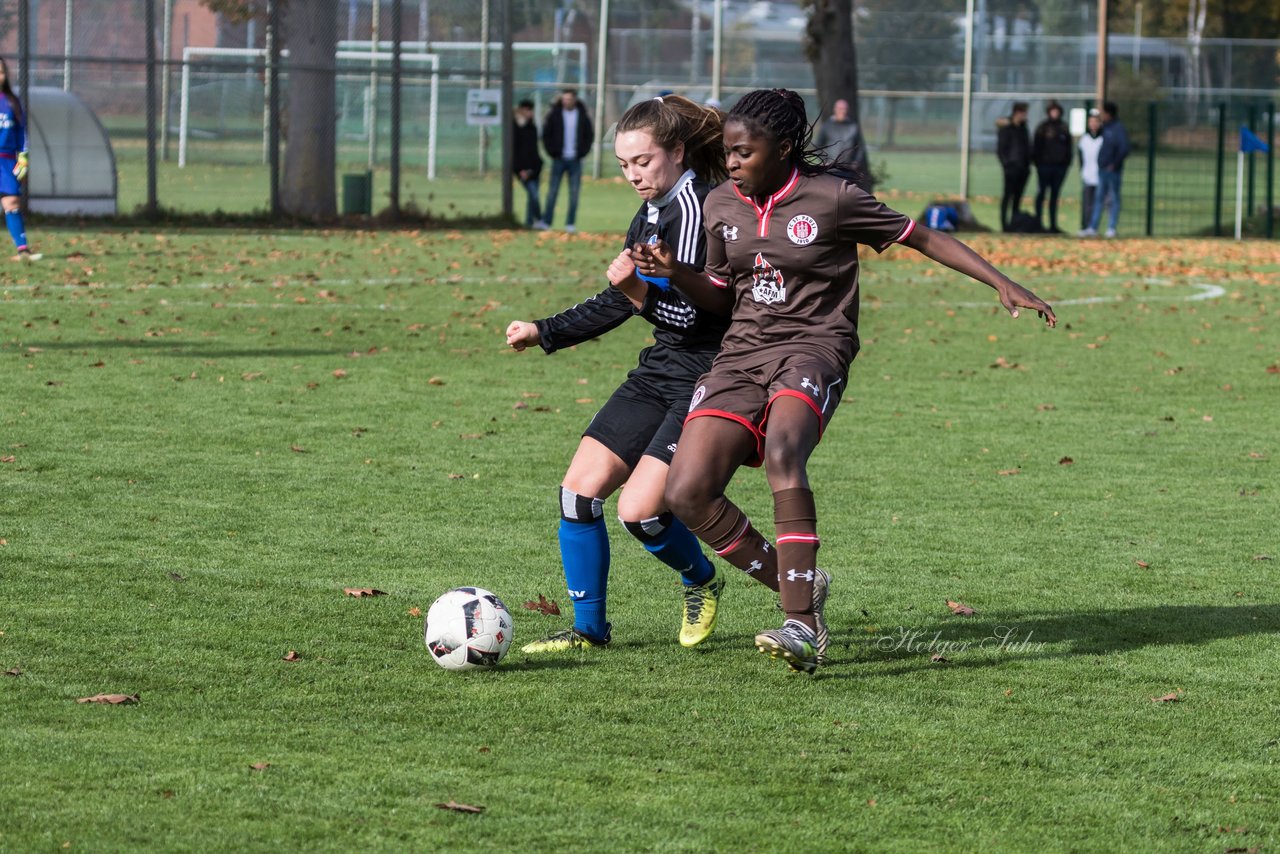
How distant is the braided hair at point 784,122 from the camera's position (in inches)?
204

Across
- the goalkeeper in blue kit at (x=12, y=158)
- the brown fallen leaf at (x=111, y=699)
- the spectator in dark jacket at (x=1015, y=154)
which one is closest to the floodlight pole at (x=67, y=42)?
the goalkeeper in blue kit at (x=12, y=158)

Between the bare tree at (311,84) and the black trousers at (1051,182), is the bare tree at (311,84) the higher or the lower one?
the higher one

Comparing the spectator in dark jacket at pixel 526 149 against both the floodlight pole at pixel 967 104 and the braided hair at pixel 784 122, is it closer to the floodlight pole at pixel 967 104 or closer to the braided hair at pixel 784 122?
the floodlight pole at pixel 967 104

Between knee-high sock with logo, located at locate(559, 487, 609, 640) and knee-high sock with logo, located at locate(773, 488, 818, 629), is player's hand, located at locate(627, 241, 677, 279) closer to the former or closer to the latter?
knee-high sock with logo, located at locate(773, 488, 818, 629)

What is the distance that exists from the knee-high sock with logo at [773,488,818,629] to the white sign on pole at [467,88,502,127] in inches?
930

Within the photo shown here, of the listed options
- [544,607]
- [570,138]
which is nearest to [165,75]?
[570,138]

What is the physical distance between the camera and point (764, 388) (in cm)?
521

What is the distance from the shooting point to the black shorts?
548 centimetres

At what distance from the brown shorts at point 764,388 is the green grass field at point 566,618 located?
31.0 inches

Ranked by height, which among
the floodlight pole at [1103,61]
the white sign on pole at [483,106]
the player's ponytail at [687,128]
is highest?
the floodlight pole at [1103,61]

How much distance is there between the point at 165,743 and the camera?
14.4 ft

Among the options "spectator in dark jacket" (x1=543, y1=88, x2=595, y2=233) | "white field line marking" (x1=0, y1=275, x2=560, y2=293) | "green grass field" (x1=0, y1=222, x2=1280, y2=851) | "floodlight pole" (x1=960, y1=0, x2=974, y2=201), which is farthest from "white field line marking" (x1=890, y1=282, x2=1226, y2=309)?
"floodlight pole" (x1=960, y1=0, x2=974, y2=201)

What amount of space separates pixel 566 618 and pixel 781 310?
1.44 meters

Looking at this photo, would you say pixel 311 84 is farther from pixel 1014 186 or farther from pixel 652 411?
pixel 652 411
